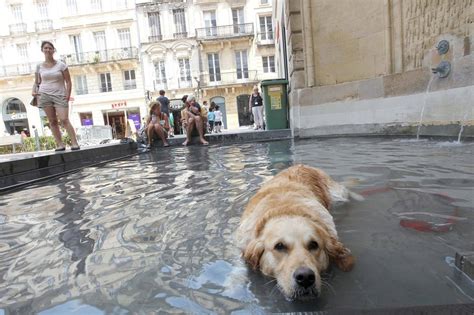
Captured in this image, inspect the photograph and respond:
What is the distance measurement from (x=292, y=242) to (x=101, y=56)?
39.9m

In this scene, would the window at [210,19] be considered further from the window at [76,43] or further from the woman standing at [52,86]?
the woman standing at [52,86]

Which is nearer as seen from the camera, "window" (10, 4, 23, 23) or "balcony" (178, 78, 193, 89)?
"balcony" (178, 78, 193, 89)

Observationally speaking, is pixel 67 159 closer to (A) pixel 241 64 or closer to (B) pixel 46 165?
(B) pixel 46 165

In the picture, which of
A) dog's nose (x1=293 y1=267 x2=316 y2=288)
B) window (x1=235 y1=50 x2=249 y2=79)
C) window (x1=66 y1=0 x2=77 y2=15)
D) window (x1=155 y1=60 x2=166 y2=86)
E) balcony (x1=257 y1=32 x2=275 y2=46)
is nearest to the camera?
dog's nose (x1=293 y1=267 x2=316 y2=288)

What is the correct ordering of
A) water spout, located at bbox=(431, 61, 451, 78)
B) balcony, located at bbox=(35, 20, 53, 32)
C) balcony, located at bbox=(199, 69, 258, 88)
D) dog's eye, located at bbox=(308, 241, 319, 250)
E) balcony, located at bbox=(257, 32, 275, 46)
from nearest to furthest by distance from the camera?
dog's eye, located at bbox=(308, 241, 319, 250)
water spout, located at bbox=(431, 61, 451, 78)
balcony, located at bbox=(257, 32, 275, 46)
balcony, located at bbox=(199, 69, 258, 88)
balcony, located at bbox=(35, 20, 53, 32)

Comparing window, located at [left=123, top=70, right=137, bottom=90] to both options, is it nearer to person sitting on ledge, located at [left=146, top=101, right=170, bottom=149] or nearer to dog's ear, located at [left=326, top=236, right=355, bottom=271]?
person sitting on ledge, located at [left=146, top=101, right=170, bottom=149]

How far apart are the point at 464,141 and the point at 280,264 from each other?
5988 mm

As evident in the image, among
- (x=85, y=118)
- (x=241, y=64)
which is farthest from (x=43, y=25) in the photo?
(x=241, y=64)

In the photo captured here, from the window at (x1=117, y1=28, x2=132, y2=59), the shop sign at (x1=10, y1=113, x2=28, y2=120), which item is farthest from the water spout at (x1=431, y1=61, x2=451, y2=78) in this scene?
the shop sign at (x1=10, y1=113, x2=28, y2=120)

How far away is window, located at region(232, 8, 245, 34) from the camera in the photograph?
1474 inches

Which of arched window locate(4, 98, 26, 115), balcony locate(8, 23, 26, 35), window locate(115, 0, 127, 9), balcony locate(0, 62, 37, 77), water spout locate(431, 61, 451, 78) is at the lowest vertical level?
water spout locate(431, 61, 451, 78)

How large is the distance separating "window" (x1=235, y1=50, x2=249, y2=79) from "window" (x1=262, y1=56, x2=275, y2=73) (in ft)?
5.91

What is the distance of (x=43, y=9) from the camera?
39.2m

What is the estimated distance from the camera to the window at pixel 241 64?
37.8 m
